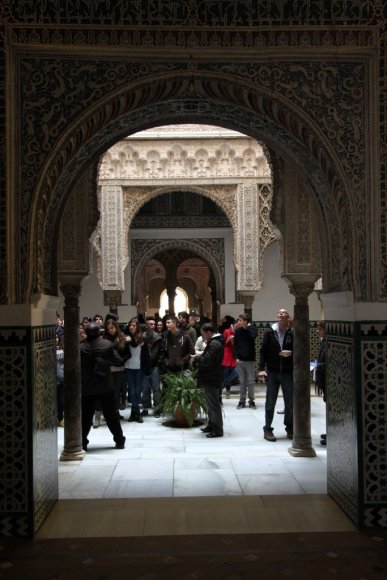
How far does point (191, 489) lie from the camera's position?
4.60 metres

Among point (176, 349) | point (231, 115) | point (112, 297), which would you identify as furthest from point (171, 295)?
point (231, 115)

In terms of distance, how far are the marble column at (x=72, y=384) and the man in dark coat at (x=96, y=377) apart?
5.3 inches

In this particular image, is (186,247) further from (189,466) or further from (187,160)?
(189,466)

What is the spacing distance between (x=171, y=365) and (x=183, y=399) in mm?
927

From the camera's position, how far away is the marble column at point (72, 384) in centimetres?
563

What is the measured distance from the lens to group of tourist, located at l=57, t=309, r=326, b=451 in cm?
584

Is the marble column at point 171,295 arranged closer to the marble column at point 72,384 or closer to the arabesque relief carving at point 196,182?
the arabesque relief carving at point 196,182

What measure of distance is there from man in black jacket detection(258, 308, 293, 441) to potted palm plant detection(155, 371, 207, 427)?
1047 millimetres

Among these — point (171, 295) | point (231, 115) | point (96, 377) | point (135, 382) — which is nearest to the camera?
point (231, 115)

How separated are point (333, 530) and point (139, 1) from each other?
10.7 ft

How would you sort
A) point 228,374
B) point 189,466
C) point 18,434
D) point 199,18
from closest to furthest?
point 18,434
point 199,18
point 189,466
point 228,374

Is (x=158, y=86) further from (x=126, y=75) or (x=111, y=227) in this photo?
(x=111, y=227)

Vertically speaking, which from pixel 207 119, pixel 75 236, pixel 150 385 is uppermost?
pixel 207 119

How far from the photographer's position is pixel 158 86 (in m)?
3.90
